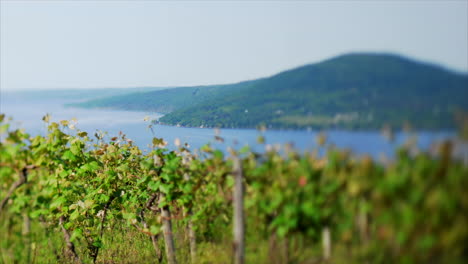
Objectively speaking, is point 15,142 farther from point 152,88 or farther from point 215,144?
point 152,88

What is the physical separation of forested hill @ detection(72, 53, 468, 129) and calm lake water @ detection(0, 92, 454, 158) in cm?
10

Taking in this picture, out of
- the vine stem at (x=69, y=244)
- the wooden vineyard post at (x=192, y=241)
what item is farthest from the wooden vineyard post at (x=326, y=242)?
the vine stem at (x=69, y=244)

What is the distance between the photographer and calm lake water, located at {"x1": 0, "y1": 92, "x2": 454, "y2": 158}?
332 cm

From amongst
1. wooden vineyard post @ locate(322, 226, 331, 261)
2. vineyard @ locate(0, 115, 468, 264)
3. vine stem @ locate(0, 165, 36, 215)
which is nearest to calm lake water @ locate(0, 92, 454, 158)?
vineyard @ locate(0, 115, 468, 264)

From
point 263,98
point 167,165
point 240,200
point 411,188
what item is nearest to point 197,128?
point 167,165

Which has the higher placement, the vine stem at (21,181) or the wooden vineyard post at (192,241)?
the vine stem at (21,181)

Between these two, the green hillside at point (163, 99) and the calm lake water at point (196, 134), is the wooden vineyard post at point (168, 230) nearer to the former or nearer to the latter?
the calm lake water at point (196, 134)

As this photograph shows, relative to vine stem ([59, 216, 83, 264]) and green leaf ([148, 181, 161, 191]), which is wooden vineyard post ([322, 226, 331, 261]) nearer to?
green leaf ([148, 181, 161, 191])

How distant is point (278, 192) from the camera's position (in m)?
3.81

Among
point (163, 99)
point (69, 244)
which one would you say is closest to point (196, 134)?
point (69, 244)

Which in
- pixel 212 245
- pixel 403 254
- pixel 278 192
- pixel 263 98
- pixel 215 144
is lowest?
pixel 212 245

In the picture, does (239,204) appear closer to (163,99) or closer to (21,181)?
(21,181)

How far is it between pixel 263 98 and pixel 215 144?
612 millimetres

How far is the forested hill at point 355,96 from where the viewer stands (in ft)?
11.0
